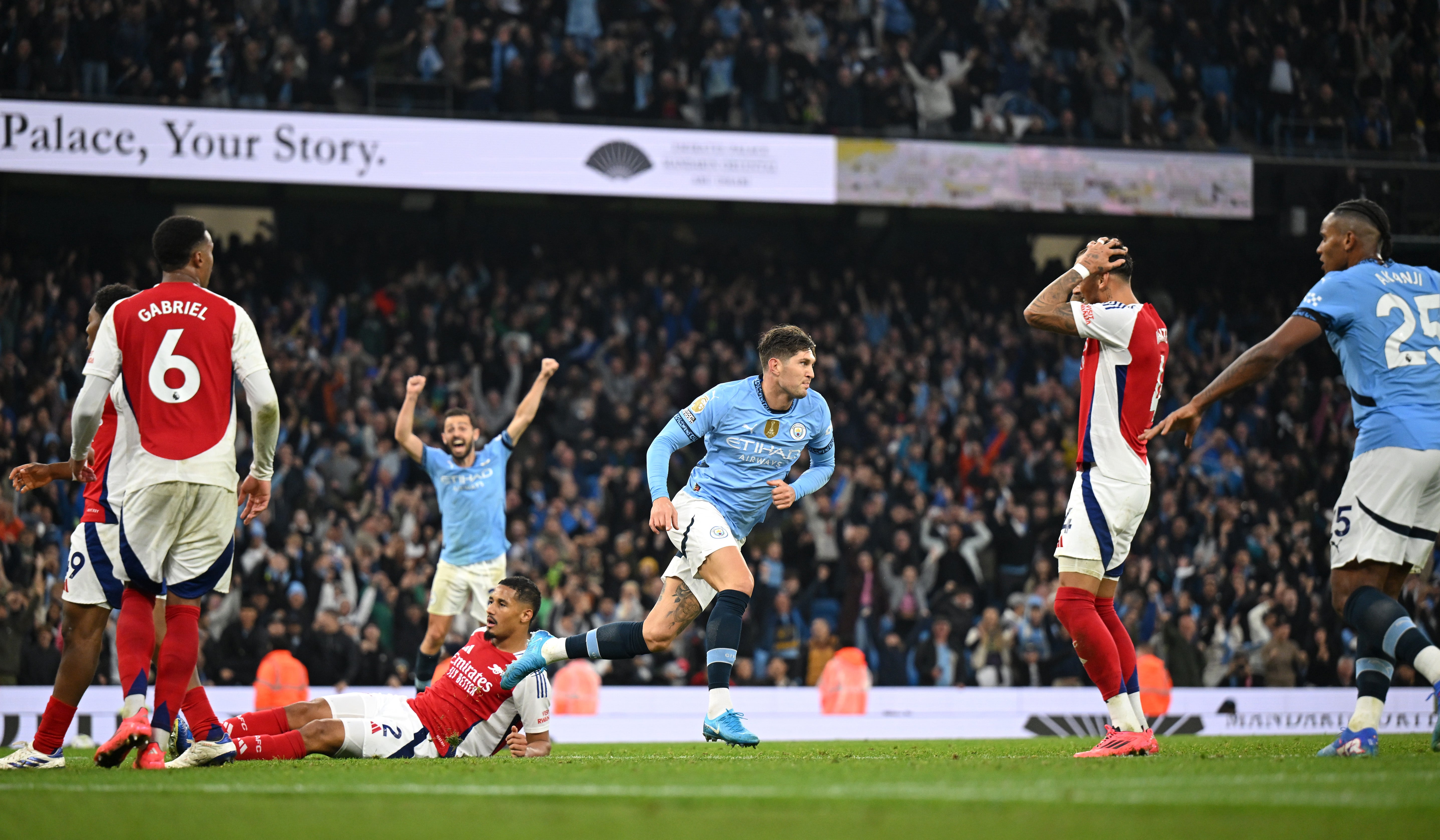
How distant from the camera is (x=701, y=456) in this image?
843 inches

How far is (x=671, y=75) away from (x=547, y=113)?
86.7 inches

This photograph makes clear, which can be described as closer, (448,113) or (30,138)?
(30,138)

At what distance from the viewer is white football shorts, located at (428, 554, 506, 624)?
12312 millimetres

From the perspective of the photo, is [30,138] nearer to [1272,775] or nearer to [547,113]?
[547,113]

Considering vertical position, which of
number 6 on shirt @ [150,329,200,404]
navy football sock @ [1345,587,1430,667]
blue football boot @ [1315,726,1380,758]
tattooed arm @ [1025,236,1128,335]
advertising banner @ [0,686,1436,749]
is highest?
tattooed arm @ [1025,236,1128,335]

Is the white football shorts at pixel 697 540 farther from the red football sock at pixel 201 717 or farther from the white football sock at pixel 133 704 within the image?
the white football sock at pixel 133 704

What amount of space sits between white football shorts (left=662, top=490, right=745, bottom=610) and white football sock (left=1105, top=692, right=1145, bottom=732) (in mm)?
2244

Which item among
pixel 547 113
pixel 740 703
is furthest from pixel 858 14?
pixel 740 703

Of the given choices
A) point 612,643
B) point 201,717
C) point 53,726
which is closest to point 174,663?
point 201,717

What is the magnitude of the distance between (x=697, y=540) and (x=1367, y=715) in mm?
3557

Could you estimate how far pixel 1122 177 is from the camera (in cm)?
2197

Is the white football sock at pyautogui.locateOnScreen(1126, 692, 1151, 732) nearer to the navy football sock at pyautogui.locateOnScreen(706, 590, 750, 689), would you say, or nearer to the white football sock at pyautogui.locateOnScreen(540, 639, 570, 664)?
the navy football sock at pyautogui.locateOnScreen(706, 590, 750, 689)

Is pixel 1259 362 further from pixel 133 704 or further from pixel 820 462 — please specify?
pixel 133 704

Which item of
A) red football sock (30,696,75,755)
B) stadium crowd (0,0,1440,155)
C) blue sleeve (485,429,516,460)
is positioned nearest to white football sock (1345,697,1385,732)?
red football sock (30,696,75,755)
